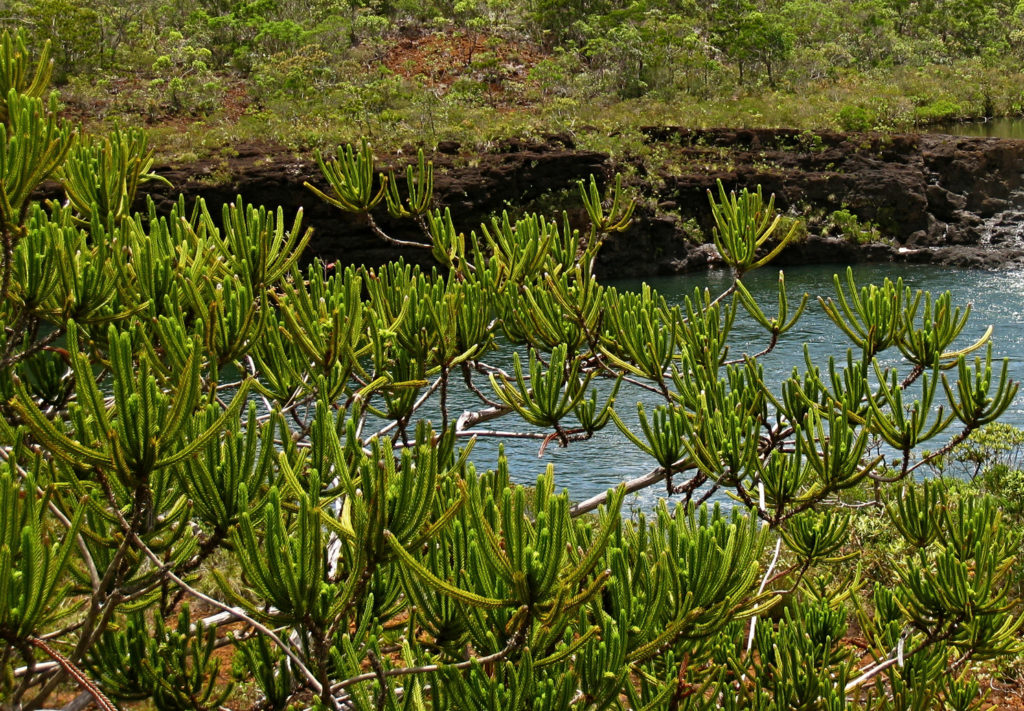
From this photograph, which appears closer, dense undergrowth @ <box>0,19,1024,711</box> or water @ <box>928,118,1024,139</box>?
dense undergrowth @ <box>0,19,1024,711</box>

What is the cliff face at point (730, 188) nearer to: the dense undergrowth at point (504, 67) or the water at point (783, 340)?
the water at point (783, 340)

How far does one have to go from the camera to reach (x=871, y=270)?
62.6 ft

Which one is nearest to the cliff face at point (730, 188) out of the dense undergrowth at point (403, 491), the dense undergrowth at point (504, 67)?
the dense undergrowth at point (504, 67)

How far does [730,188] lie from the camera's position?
21031 mm

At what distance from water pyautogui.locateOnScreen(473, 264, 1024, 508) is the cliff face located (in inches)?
34.1

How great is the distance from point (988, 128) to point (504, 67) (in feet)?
57.0

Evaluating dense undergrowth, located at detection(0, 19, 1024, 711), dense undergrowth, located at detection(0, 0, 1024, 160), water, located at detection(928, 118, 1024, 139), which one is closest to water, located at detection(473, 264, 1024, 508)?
dense undergrowth, located at detection(0, 19, 1024, 711)

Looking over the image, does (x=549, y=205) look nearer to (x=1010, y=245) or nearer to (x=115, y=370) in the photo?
(x=1010, y=245)

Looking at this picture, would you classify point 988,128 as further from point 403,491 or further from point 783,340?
point 403,491

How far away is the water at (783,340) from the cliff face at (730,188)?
87 centimetres

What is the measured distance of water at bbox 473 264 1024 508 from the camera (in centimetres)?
934

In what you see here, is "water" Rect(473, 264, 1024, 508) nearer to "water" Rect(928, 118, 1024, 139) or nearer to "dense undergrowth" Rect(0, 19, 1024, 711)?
"dense undergrowth" Rect(0, 19, 1024, 711)

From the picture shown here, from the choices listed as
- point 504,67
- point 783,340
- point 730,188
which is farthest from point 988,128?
point 783,340

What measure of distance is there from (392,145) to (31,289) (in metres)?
20.7
